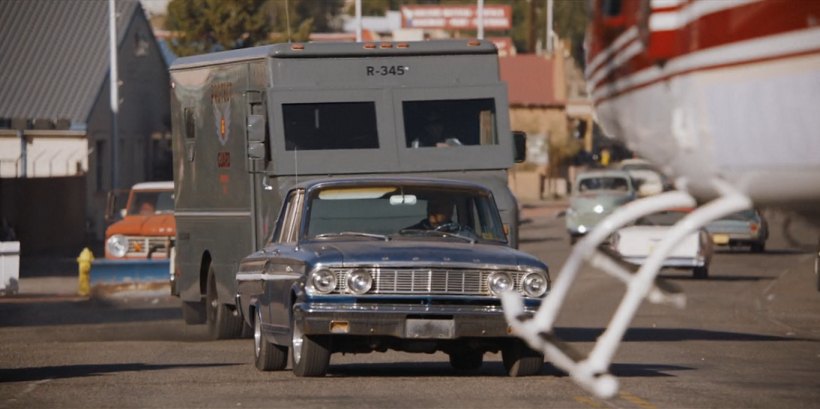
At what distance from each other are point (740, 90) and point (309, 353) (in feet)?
31.4

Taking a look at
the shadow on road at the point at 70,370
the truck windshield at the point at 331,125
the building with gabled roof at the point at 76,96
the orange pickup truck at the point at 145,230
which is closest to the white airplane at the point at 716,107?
the shadow on road at the point at 70,370

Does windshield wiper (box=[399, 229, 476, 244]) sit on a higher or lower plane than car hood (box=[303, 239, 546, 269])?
higher

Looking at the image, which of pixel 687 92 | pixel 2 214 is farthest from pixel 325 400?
pixel 2 214

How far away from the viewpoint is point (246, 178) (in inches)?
738

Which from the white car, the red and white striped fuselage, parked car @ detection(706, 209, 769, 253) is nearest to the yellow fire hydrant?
the white car

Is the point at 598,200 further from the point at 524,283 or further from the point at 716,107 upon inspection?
the point at 716,107

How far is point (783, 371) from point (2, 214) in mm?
29183

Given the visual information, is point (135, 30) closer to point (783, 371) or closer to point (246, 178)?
point (246, 178)

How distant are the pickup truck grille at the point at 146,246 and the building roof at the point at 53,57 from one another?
20.0 metres

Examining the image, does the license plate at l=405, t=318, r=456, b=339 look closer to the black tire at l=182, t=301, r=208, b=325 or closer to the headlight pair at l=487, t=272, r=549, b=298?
the headlight pair at l=487, t=272, r=549, b=298

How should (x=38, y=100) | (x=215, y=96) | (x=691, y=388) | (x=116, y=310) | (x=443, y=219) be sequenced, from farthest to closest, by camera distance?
(x=38, y=100) < (x=116, y=310) < (x=215, y=96) < (x=443, y=219) < (x=691, y=388)

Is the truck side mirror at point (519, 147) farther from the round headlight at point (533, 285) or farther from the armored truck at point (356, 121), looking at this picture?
the round headlight at point (533, 285)

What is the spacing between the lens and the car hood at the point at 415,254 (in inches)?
529

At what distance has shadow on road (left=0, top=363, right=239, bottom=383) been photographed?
1444cm
